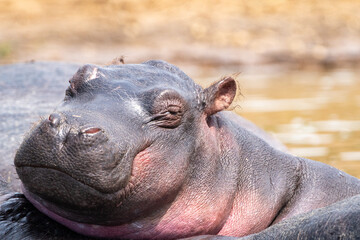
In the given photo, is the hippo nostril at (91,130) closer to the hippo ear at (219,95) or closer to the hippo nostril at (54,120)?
the hippo nostril at (54,120)

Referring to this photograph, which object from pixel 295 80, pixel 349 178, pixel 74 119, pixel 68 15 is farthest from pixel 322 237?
pixel 68 15

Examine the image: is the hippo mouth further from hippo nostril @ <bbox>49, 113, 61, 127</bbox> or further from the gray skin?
the gray skin

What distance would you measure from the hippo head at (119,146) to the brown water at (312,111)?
1.58 metres

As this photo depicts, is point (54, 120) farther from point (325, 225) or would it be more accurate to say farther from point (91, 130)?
point (325, 225)

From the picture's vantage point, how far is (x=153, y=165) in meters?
3.35

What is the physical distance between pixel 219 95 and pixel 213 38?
14015mm

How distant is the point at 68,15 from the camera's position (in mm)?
18781

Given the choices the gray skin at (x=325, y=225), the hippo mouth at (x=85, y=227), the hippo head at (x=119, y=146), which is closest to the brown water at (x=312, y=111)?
the hippo head at (x=119, y=146)

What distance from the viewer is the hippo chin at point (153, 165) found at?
3.07 metres

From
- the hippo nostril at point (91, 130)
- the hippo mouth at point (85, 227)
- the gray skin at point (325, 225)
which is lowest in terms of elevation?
the hippo mouth at point (85, 227)

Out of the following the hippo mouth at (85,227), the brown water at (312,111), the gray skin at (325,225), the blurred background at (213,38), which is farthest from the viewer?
the blurred background at (213,38)

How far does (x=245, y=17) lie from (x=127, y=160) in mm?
16229

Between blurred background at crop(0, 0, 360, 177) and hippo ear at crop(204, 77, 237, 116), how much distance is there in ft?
26.8

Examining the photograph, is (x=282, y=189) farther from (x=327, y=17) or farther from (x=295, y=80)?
(x=327, y=17)
